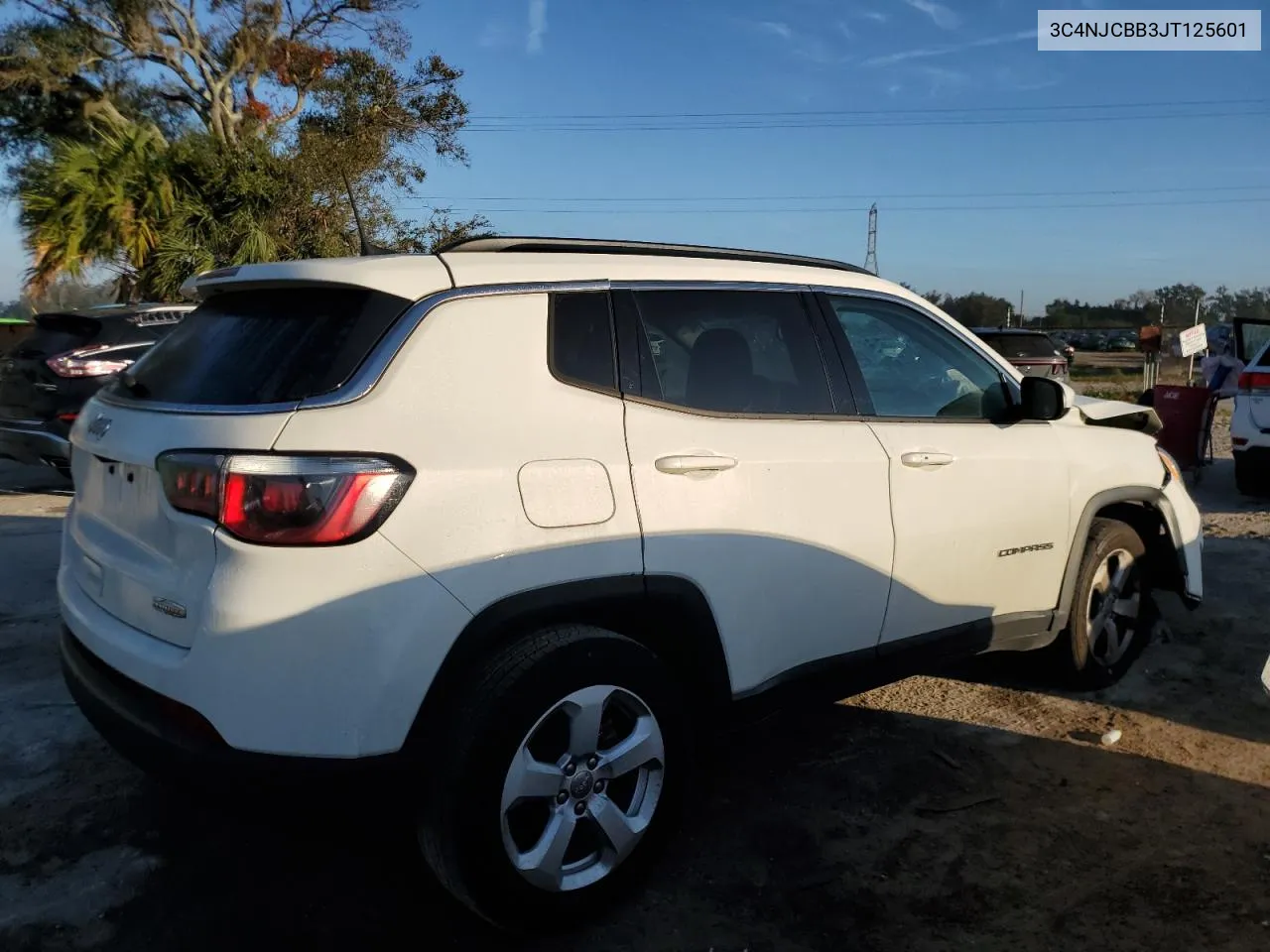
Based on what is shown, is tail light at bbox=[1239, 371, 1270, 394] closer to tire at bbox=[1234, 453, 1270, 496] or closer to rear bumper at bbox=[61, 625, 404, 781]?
tire at bbox=[1234, 453, 1270, 496]

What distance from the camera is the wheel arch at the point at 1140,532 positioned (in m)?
3.94

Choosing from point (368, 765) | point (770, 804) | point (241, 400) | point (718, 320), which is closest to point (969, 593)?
point (770, 804)

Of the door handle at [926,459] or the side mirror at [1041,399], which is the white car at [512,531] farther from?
the side mirror at [1041,399]

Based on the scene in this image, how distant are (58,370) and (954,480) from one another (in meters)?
6.85

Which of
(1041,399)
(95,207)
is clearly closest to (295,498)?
(1041,399)

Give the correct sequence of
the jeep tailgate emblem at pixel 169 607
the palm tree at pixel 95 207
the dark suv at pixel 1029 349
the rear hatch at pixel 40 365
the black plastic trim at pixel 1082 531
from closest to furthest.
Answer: the jeep tailgate emblem at pixel 169 607
the black plastic trim at pixel 1082 531
the rear hatch at pixel 40 365
the dark suv at pixel 1029 349
the palm tree at pixel 95 207

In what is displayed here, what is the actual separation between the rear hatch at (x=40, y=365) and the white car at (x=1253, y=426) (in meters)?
9.78

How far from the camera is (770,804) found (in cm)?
334

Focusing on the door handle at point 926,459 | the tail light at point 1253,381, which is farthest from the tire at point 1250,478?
the door handle at point 926,459

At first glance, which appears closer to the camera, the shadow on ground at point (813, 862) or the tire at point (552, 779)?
the tire at point (552, 779)

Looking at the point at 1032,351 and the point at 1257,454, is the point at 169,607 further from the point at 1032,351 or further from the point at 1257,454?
the point at 1032,351

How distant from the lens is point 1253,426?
29.3 feet

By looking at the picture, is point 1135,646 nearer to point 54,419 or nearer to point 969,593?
point 969,593

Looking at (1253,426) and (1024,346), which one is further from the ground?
(1024,346)
